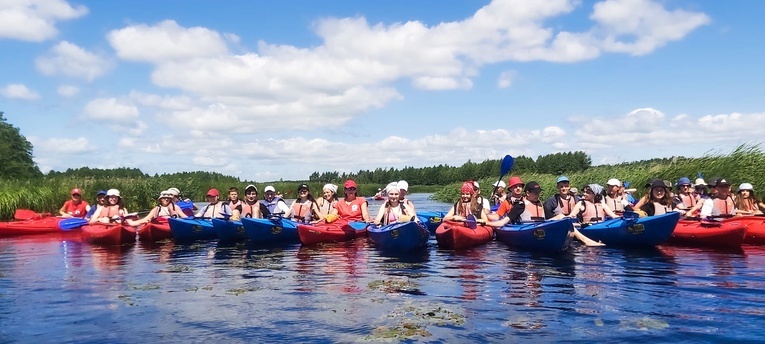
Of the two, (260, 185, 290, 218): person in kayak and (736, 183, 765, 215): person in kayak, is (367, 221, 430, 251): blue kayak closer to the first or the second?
(260, 185, 290, 218): person in kayak

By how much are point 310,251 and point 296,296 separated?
4371mm

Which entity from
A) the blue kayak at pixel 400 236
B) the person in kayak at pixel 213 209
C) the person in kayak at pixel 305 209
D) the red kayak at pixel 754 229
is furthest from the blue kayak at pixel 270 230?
the red kayak at pixel 754 229

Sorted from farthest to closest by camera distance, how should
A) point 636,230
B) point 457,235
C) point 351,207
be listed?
point 351,207, point 457,235, point 636,230

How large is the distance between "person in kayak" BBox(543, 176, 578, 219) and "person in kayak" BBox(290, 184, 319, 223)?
520 centimetres

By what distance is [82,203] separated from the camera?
1741 centimetres

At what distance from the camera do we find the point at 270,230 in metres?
12.5

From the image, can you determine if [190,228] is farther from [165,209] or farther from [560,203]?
[560,203]

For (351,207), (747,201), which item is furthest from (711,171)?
(351,207)

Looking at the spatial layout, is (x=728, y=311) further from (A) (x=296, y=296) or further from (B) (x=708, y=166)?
(B) (x=708, y=166)

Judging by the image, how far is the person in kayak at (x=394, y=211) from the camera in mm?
11250

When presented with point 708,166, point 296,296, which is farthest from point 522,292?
point 708,166

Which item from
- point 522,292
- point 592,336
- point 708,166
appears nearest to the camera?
point 592,336

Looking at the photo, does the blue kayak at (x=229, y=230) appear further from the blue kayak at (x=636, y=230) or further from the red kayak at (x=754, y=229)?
the red kayak at (x=754, y=229)

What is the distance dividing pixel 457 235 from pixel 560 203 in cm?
245
